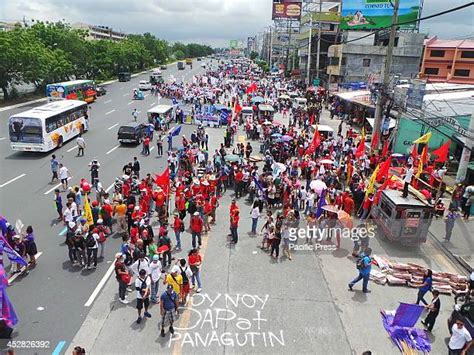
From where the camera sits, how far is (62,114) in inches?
1062

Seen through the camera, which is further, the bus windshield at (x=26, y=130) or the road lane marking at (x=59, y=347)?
the bus windshield at (x=26, y=130)

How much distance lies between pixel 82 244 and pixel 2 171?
42.1ft

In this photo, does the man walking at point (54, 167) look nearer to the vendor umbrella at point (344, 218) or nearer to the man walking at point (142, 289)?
the man walking at point (142, 289)

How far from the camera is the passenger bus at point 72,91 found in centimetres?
4188

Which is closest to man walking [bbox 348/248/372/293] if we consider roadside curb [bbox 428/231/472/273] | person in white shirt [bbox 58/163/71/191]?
roadside curb [bbox 428/231/472/273]

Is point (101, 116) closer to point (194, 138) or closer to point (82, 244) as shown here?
point (194, 138)

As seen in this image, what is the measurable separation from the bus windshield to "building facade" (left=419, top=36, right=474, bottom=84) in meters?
54.1

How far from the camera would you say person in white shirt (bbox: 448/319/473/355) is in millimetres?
8539

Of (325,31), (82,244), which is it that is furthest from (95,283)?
(325,31)

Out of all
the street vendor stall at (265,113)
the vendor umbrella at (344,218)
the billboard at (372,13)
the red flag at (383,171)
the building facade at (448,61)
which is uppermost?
the billboard at (372,13)

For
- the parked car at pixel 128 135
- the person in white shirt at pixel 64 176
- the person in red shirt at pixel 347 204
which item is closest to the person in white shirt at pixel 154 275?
the person in red shirt at pixel 347 204

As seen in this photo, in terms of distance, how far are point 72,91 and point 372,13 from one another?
41664 millimetres

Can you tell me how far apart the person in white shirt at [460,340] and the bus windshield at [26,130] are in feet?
77.7

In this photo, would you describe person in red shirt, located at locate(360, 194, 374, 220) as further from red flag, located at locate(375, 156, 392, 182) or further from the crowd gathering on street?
red flag, located at locate(375, 156, 392, 182)
